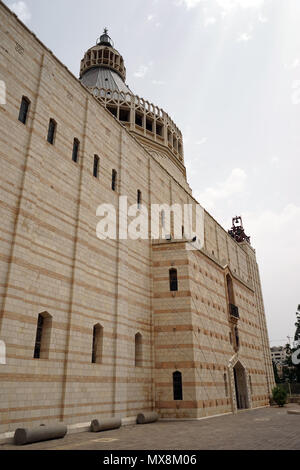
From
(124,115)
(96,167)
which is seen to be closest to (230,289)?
(96,167)

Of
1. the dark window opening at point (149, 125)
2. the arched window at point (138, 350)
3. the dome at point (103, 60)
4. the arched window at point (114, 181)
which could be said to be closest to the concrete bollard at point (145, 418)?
the arched window at point (138, 350)

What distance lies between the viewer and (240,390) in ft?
94.7

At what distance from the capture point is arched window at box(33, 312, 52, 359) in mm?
13734

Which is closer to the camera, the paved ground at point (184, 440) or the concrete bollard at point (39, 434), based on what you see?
the paved ground at point (184, 440)

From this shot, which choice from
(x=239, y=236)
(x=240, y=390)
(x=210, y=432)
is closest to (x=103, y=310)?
(x=210, y=432)

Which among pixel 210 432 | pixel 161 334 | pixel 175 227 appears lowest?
pixel 210 432

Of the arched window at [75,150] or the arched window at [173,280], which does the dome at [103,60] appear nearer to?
the arched window at [75,150]

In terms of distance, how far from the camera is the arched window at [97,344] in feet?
54.4

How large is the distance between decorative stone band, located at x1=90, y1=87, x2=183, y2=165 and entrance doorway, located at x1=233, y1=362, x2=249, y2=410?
22135 millimetres

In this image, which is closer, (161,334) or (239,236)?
(161,334)

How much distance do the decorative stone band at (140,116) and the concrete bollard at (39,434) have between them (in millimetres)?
27051

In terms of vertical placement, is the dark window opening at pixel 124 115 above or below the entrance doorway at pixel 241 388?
above
